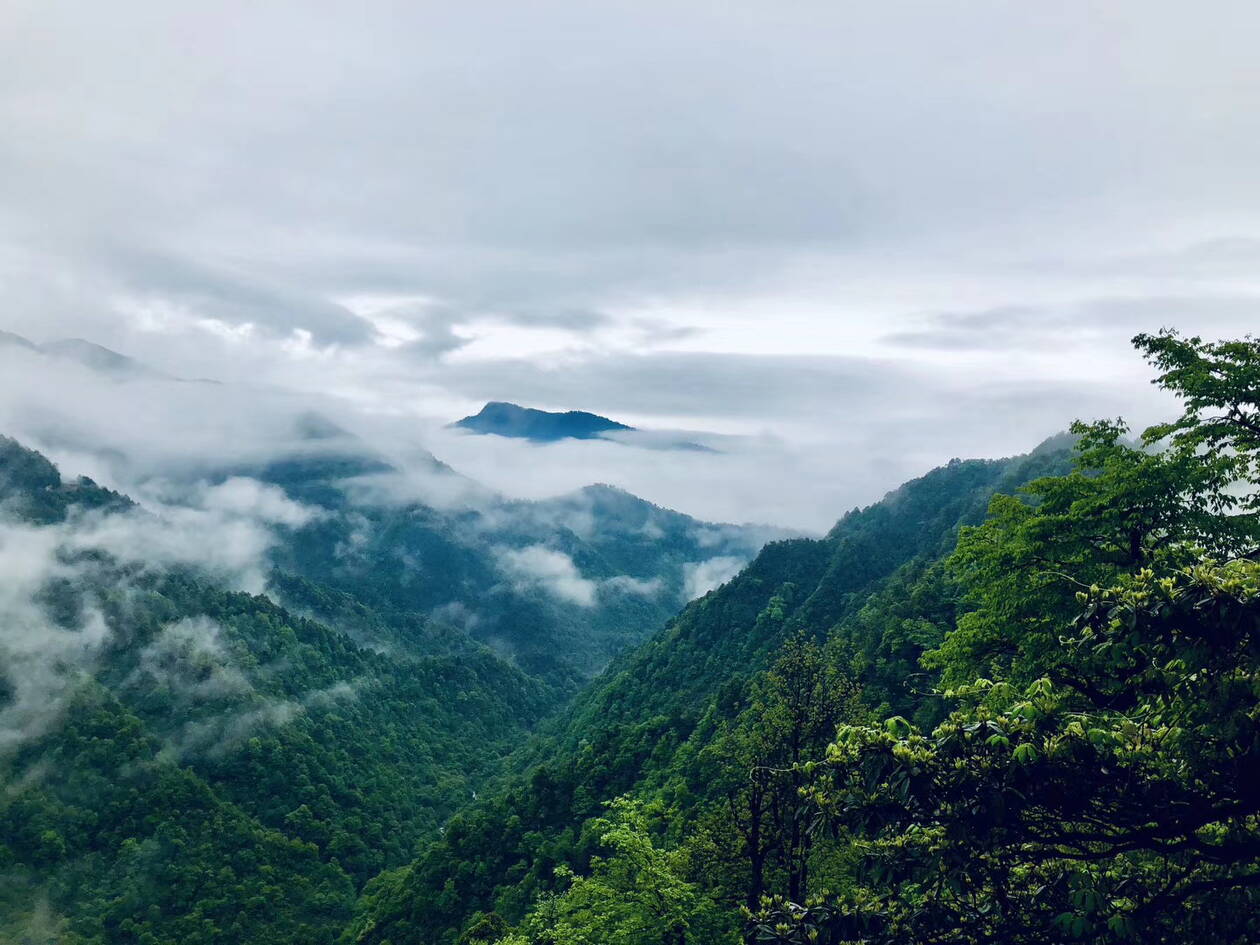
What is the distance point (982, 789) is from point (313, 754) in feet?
543

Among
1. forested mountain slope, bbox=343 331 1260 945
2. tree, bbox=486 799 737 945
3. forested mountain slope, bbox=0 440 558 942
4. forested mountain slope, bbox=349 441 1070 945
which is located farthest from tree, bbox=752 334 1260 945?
forested mountain slope, bbox=0 440 558 942

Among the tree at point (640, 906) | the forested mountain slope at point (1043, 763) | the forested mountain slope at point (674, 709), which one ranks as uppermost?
the forested mountain slope at point (1043, 763)

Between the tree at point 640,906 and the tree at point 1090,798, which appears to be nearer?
the tree at point 1090,798

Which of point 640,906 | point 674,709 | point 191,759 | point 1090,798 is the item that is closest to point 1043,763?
point 1090,798

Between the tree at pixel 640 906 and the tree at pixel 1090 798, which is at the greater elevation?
the tree at pixel 1090 798

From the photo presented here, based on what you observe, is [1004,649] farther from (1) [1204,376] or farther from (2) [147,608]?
(2) [147,608]

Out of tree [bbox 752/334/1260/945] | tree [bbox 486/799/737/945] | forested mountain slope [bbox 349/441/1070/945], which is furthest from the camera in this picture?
forested mountain slope [bbox 349/441/1070/945]

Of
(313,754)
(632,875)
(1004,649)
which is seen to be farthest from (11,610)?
(1004,649)

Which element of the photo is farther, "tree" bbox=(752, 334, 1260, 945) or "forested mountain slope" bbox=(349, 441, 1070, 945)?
"forested mountain slope" bbox=(349, 441, 1070, 945)

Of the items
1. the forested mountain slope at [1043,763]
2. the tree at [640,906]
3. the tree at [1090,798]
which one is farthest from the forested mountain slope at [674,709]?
the tree at [1090,798]

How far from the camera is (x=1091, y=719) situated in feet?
32.3

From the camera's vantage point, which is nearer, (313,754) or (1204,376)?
(1204,376)

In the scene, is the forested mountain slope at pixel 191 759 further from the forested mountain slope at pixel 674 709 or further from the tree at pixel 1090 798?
the tree at pixel 1090 798

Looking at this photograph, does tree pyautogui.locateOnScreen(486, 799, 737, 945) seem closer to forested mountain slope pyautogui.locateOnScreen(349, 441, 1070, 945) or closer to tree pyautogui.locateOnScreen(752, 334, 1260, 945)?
forested mountain slope pyautogui.locateOnScreen(349, 441, 1070, 945)
